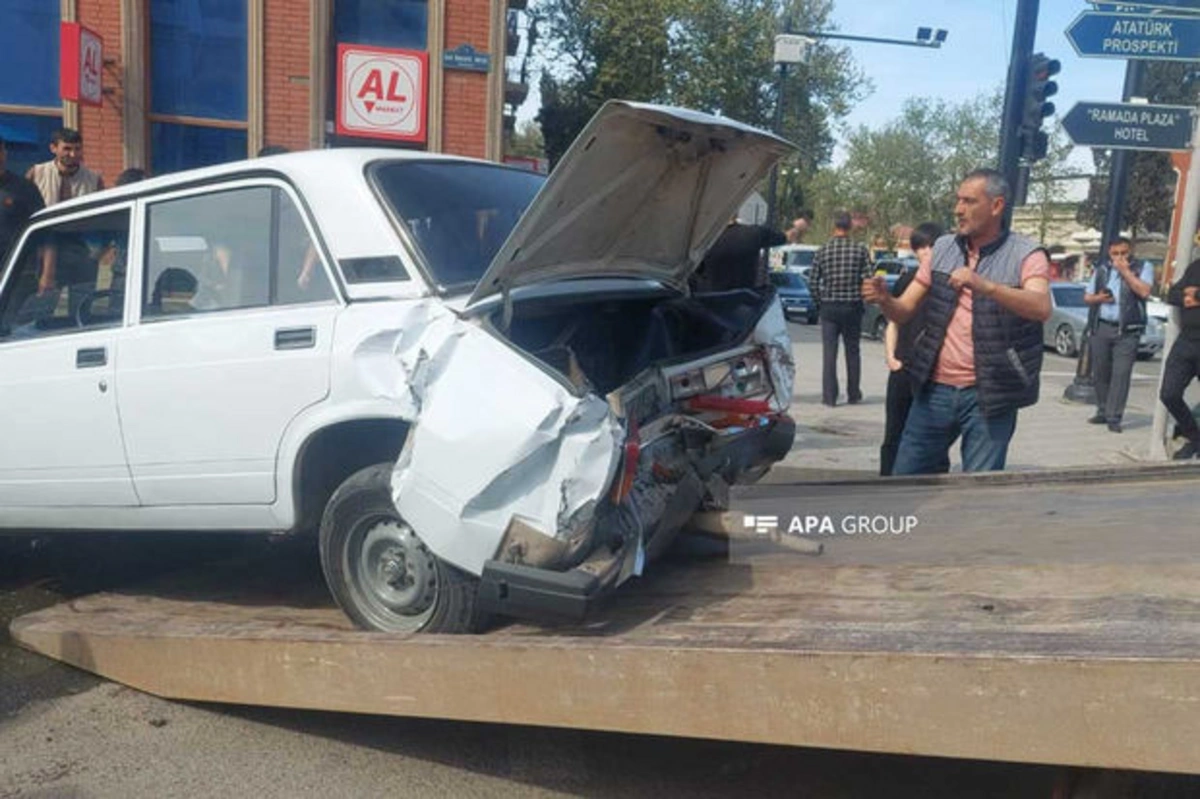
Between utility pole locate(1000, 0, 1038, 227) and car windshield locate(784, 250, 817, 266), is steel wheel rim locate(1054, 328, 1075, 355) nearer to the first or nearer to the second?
utility pole locate(1000, 0, 1038, 227)

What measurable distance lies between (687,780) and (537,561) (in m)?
0.96

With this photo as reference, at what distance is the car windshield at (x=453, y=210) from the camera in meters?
3.78

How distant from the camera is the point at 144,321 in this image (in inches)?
169

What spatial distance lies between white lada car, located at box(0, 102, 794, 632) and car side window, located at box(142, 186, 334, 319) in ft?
0.04

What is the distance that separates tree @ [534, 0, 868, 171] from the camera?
118 feet

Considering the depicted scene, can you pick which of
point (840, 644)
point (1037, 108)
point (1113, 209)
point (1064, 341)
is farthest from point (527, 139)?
point (840, 644)

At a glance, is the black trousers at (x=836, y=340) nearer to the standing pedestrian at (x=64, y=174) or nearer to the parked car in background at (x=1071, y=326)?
the standing pedestrian at (x=64, y=174)

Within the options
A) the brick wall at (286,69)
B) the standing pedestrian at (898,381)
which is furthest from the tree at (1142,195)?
the standing pedestrian at (898,381)

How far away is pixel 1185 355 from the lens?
7.89 metres

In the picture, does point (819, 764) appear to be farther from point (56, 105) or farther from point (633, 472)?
point (56, 105)

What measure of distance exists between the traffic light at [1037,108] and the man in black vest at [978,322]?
5.75 metres

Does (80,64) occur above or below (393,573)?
above

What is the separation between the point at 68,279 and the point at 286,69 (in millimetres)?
9046

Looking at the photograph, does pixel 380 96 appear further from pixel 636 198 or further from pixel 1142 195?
pixel 1142 195
